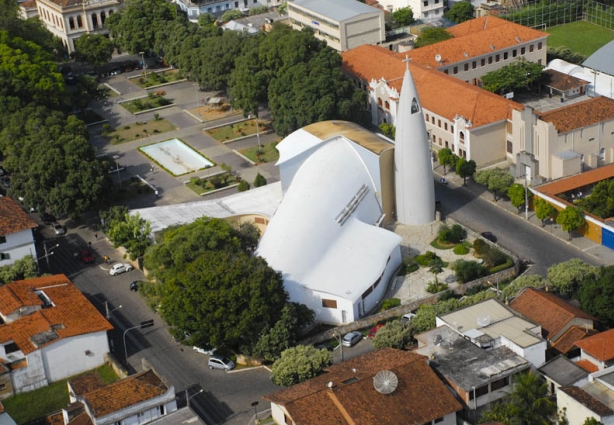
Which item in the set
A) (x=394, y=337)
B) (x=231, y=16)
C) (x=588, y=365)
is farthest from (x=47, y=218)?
(x=231, y=16)

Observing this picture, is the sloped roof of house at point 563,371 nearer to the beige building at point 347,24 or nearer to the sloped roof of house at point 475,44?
the sloped roof of house at point 475,44

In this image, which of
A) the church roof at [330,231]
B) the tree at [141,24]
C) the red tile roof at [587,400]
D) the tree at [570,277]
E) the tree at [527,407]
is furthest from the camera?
the tree at [141,24]

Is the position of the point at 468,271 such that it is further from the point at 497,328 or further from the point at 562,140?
the point at 562,140

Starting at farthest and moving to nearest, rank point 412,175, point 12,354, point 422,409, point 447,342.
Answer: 1. point 412,175
2. point 12,354
3. point 447,342
4. point 422,409

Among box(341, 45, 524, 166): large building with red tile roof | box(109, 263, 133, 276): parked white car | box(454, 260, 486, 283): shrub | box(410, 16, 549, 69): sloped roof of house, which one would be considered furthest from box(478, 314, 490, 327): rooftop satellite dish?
box(410, 16, 549, 69): sloped roof of house

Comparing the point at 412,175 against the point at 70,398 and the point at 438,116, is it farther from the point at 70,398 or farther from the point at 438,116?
the point at 70,398

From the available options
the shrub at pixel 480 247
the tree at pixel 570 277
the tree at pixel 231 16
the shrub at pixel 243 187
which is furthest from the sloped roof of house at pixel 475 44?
A: the tree at pixel 570 277

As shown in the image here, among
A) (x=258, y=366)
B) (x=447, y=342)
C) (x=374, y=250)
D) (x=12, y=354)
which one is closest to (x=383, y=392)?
(x=447, y=342)
